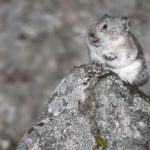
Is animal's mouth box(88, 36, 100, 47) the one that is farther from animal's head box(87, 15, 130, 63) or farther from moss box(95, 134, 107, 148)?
moss box(95, 134, 107, 148)

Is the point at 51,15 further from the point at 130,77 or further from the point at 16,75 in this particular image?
the point at 130,77

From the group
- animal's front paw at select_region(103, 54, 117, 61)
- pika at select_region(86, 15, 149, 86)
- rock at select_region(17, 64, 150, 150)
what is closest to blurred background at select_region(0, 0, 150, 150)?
pika at select_region(86, 15, 149, 86)

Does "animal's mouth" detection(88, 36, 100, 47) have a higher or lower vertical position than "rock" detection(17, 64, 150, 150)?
higher

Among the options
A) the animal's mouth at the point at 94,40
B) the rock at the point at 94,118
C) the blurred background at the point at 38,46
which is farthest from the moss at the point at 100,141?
the blurred background at the point at 38,46

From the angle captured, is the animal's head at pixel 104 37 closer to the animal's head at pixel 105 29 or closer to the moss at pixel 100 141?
the animal's head at pixel 105 29

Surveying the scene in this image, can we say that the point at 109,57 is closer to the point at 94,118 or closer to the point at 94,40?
the point at 94,40

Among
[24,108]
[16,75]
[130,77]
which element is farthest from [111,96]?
[16,75]

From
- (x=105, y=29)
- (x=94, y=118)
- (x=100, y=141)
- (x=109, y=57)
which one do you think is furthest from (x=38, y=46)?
(x=100, y=141)
